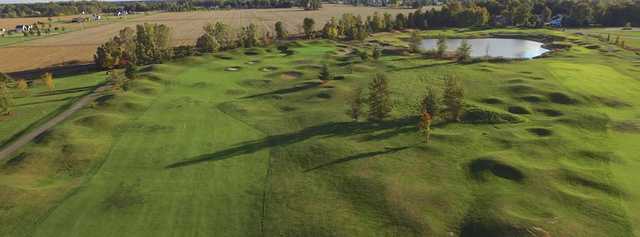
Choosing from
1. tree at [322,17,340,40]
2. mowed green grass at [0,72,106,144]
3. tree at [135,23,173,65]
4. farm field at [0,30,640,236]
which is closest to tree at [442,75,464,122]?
farm field at [0,30,640,236]

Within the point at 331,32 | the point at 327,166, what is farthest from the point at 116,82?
the point at 331,32

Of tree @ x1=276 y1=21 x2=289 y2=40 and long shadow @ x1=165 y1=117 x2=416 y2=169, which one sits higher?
tree @ x1=276 y1=21 x2=289 y2=40

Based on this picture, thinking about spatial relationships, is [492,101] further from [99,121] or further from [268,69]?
[99,121]

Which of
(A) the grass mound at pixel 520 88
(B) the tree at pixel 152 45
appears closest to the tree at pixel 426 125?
(A) the grass mound at pixel 520 88

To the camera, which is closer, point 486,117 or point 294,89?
point 486,117

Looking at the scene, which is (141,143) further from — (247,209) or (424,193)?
(424,193)

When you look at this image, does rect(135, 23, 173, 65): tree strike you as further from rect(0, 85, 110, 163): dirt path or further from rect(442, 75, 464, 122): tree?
rect(442, 75, 464, 122): tree

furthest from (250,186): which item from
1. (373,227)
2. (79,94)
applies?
(79,94)
